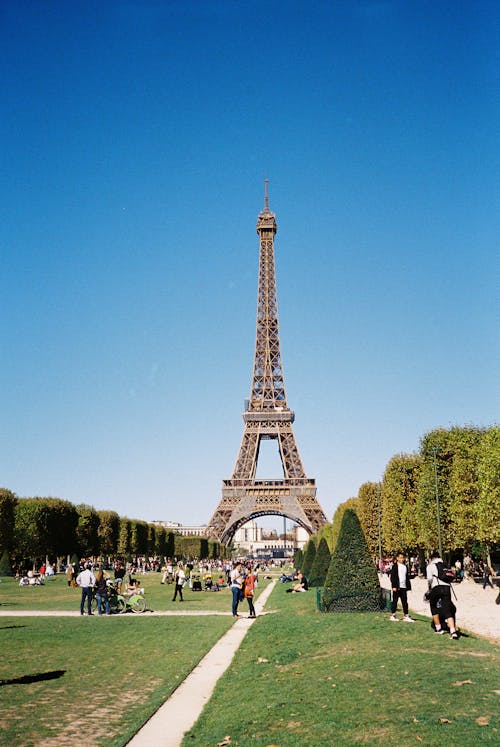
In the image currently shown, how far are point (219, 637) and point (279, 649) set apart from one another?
151 inches

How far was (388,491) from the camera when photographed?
57688mm

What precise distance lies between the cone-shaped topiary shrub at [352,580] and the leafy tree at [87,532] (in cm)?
5365

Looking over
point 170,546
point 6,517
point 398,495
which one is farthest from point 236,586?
point 170,546

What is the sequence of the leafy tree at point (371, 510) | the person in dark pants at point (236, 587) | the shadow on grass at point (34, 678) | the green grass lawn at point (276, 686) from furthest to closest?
the leafy tree at point (371, 510), the person in dark pants at point (236, 587), the shadow on grass at point (34, 678), the green grass lawn at point (276, 686)

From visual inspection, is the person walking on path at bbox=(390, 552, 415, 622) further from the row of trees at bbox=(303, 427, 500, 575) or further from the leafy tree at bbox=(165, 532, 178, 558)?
the leafy tree at bbox=(165, 532, 178, 558)

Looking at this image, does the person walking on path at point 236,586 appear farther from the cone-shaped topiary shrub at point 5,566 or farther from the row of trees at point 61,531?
the cone-shaped topiary shrub at point 5,566

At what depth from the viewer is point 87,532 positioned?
73.2 meters

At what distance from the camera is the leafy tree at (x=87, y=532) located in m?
72.4

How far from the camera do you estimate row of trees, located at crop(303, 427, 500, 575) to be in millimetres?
39219

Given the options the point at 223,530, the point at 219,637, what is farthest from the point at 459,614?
the point at 223,530

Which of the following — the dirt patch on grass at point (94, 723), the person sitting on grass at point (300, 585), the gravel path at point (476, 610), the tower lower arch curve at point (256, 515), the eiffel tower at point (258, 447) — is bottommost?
the dirt patch on grass at point (94, 723)

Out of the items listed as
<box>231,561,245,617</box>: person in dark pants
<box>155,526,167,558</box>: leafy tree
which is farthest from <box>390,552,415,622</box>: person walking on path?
<box>155,526,167,558</box>: leafy tree

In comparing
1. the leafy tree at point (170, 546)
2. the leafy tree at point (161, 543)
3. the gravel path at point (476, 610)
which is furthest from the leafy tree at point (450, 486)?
the leafy tree at point (170, 546)

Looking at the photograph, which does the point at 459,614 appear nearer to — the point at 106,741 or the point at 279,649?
the point at 279,649
